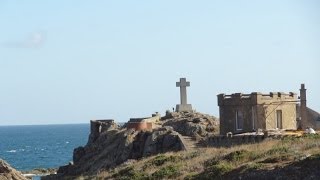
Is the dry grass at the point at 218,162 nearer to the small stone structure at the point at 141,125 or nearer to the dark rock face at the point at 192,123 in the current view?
the dark rock face at the point at 192,123

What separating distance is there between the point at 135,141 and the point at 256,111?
36.1 feet

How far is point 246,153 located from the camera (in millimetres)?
30891

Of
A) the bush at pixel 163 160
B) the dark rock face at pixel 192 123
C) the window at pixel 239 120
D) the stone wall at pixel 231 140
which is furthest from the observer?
the dark rock face at pixel 192 123

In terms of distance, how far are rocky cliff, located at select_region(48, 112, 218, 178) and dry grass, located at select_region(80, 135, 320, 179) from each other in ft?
Answer: 32.8

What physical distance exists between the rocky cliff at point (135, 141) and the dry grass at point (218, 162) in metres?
9.99

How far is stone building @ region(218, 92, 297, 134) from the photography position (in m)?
45.4

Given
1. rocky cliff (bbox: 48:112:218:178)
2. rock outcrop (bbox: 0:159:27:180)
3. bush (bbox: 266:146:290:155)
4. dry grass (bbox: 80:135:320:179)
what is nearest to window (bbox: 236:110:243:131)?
rocky cliff (bbox: 48:112:218:178)

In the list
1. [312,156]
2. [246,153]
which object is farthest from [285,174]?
[246,153]

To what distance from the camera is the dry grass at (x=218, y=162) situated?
1072 inches

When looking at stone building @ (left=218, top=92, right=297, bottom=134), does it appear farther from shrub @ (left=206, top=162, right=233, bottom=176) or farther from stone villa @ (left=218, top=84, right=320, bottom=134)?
shrub @ (left=206, top=162, right=233, bottom=176)

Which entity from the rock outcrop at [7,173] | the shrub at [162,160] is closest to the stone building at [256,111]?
the shrub at [162,160]

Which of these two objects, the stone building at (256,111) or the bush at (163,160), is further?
the stone building at (256,111)

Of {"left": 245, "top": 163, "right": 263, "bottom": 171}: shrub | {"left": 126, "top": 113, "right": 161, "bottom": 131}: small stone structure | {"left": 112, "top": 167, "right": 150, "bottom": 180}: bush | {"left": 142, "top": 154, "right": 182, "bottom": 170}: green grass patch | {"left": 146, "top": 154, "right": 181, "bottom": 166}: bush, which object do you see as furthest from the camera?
→ {"left": 126, "top": 113, "right": 161, "bottom": 131}: small stone structure

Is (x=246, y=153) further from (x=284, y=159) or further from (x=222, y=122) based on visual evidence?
(x=222, y=122)
